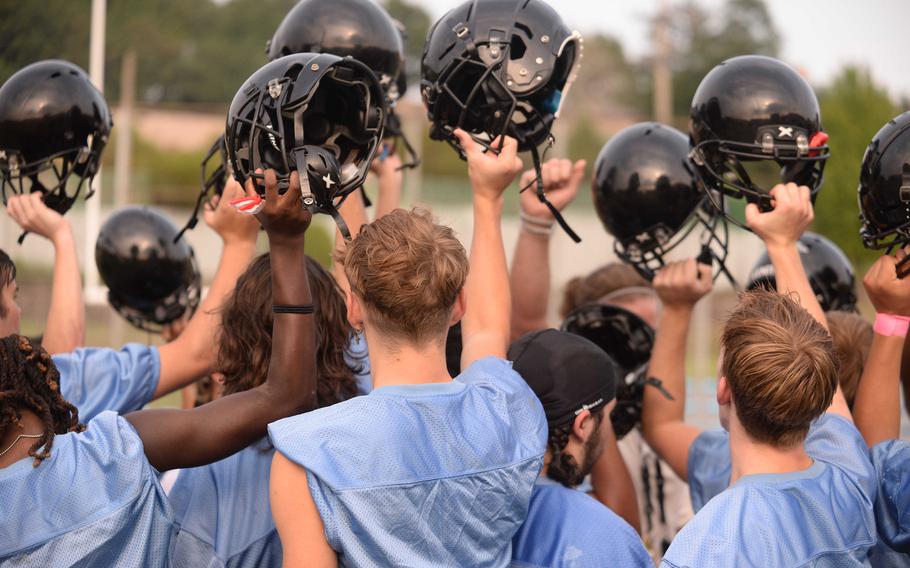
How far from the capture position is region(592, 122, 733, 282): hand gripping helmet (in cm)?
374

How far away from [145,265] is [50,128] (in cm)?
132

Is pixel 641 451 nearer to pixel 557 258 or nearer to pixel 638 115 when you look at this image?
pixel 557 258

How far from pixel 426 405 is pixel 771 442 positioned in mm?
901

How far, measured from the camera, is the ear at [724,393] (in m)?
2.65

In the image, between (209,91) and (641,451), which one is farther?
(209,91)

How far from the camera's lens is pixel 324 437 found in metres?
2.25

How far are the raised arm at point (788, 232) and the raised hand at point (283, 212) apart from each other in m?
1.38

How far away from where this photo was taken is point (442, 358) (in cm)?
249

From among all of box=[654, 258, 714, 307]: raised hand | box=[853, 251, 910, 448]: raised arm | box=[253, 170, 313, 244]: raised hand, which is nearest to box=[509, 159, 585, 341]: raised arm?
box=[654, 258, 714, 307]: raised hand

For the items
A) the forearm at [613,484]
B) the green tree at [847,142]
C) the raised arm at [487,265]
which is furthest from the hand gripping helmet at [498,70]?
the green tree at [847,142]

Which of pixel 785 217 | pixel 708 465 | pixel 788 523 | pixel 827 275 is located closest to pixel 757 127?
pixel 785 217

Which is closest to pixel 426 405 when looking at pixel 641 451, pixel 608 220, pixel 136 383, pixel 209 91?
pixel 136 383

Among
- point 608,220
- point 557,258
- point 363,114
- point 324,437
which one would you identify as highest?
point 363,114

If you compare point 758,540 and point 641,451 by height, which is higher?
point 758,540
